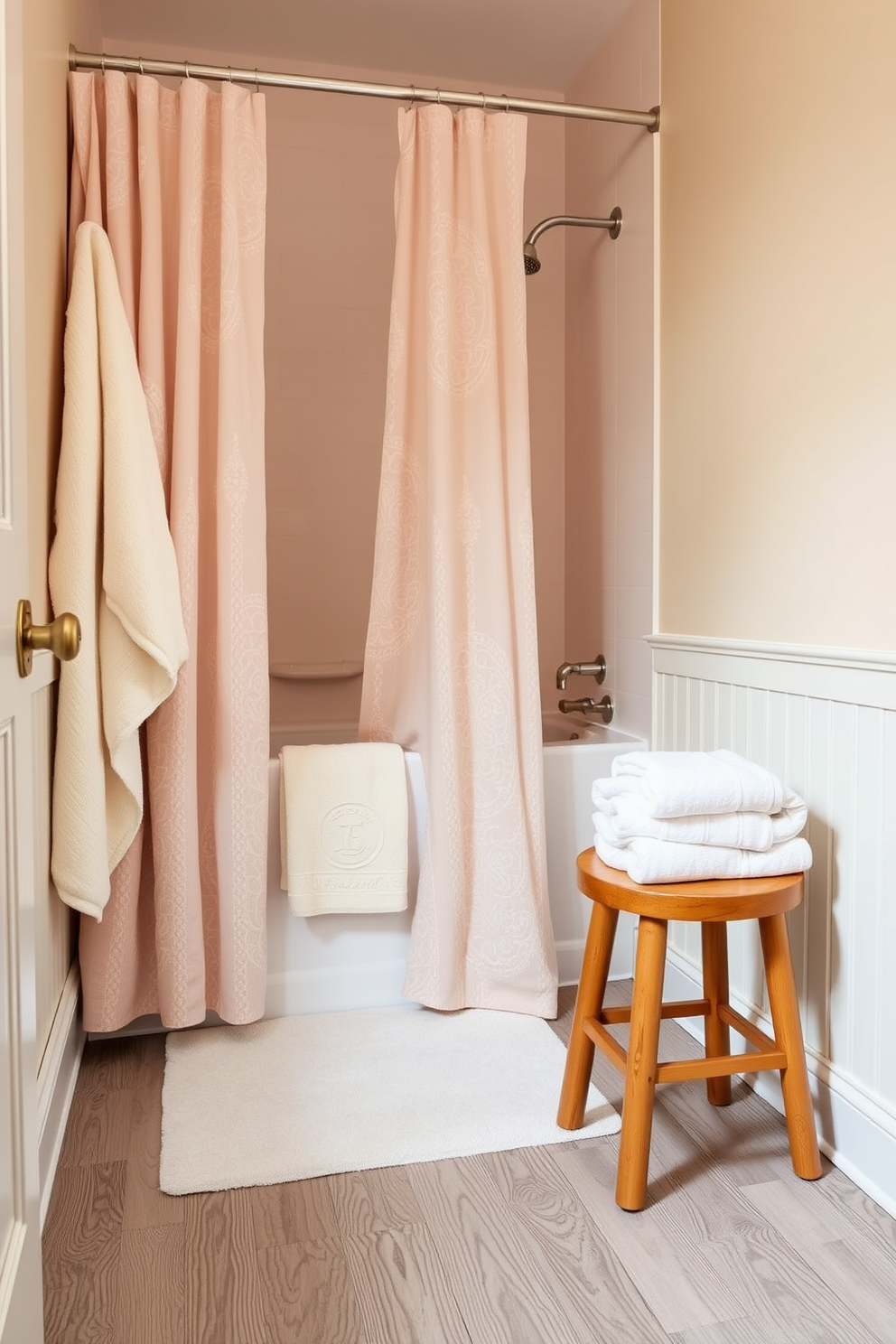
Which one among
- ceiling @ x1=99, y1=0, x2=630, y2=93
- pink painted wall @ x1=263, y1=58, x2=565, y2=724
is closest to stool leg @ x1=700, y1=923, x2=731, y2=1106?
pink painted wall @ x1=263, y1=58, x2=565, y2=724

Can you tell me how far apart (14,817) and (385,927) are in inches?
52.3

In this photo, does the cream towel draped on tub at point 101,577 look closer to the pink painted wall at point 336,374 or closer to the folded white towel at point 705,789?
the folded white towel at point 705,789

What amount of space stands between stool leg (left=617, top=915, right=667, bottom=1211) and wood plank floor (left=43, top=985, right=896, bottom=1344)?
0.05 meters

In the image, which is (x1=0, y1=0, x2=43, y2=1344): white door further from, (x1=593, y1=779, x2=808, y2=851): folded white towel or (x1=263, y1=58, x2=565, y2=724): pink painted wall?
(x1=263, y1=58, x2=565, y2=724): pink painted wall

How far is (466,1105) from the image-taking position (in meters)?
1.76

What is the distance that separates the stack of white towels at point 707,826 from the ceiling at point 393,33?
2046 millimetres

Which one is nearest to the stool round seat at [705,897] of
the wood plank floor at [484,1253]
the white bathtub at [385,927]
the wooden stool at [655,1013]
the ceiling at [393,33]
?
the wooden stool at [655,1013]

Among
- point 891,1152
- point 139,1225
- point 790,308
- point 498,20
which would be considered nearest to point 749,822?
point 891,1152

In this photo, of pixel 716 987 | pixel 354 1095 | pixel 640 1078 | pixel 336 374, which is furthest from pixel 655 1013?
pixel 336 374

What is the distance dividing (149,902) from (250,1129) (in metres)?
0.52

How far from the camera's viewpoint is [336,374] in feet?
9.67

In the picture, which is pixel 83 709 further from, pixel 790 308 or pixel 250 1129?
pixel 790 308

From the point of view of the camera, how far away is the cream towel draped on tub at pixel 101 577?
5.56 ft

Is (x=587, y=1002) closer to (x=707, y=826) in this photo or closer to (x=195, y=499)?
(x=707, y=826)
